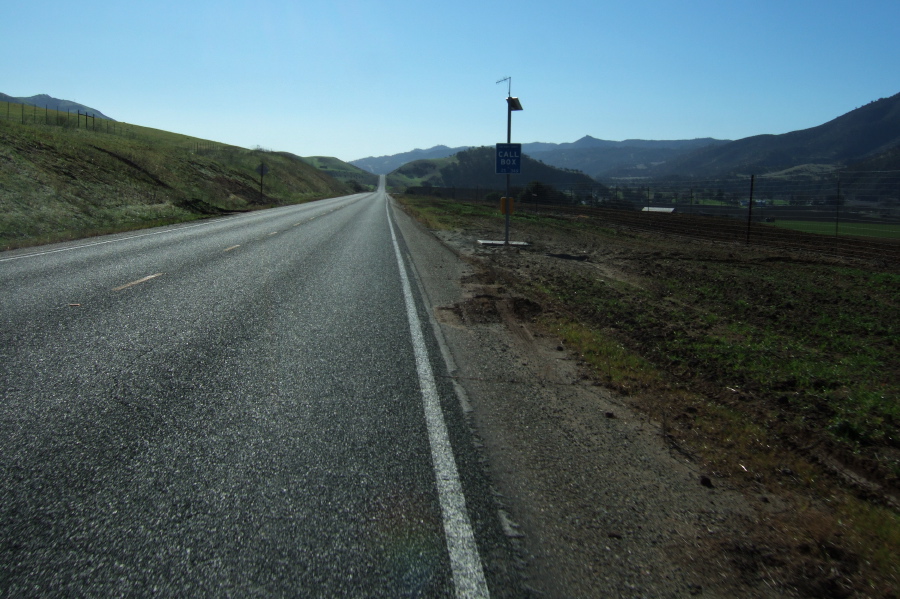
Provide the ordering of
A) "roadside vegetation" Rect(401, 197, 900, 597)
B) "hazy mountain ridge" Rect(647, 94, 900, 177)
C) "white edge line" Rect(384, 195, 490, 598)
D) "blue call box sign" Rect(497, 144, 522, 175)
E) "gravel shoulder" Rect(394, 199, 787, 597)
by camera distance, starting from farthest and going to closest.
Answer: "hazy mountain ridge" Rect(647, 94, 900, 177) → "blue call box sign" Rect(497, 144, 522, 175) → "roadside vegetation" Rect(401, 197, 900, 597) → "gravel shoulder" Rect(394, 199, 787, 597) → "white edge line" Rect(384, 195, 490, 598)

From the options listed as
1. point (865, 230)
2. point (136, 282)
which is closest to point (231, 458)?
point (136, 282)

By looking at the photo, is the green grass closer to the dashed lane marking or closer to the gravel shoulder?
the gravel shoulder

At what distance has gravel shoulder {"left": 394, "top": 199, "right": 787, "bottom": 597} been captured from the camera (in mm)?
2646

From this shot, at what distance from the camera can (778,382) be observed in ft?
17.6

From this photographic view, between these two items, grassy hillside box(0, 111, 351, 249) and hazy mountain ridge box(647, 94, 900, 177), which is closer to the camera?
grassy hillside box(0, 111, 351, 249)

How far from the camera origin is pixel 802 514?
3.23 metres

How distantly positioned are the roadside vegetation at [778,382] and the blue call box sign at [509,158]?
6283 mm

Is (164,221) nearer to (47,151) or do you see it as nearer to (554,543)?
(47,151)

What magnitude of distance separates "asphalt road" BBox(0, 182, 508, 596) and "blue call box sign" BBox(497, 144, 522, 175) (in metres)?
11.3

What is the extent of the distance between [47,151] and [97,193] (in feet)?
22.4

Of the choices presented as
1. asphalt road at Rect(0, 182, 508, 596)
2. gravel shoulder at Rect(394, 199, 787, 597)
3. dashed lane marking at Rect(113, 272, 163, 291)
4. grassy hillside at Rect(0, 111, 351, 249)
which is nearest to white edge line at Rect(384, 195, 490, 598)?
asphalt road at Rect(0, 182, 508, 596)

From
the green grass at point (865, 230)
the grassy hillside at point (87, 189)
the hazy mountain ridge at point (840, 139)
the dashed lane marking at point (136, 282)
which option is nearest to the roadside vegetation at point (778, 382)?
the dashed lane marking at point (136, 282)

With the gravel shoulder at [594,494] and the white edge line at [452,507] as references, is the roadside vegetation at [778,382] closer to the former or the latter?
the gravel shoulder at [594,494]

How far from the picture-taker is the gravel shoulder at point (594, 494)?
8.68 feet
